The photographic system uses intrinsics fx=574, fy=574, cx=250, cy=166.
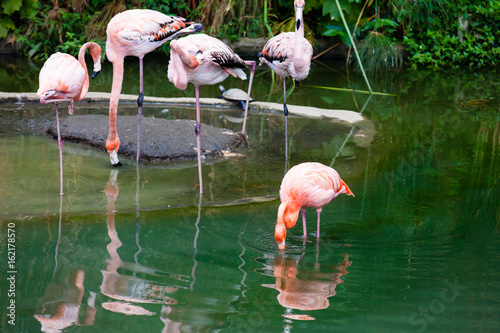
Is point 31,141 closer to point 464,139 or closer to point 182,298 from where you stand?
point 182,298

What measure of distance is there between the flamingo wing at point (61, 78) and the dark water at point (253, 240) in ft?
2.21

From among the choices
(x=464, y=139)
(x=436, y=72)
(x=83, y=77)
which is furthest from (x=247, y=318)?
(x=436, y=72)

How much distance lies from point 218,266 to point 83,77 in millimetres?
2411

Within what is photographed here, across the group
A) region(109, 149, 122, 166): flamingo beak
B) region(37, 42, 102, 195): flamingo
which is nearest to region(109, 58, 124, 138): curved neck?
region(109, 149, 122, 166): flamingo beak

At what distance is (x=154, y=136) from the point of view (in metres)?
5.68

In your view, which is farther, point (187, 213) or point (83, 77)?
point (83, 77)

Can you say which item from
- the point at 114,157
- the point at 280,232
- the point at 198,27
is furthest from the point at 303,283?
the point at 198,27

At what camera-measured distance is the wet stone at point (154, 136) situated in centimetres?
546

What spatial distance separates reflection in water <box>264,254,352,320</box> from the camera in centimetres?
296

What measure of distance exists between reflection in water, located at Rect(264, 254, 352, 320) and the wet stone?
2291mm

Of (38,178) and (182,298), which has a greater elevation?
(38,178)

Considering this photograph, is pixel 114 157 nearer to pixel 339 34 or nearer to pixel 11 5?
pixel 339 34

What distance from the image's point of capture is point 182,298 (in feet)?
9.72

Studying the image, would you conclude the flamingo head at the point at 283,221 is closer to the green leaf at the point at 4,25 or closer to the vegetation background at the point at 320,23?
the vegetation background at the point at 320,23
